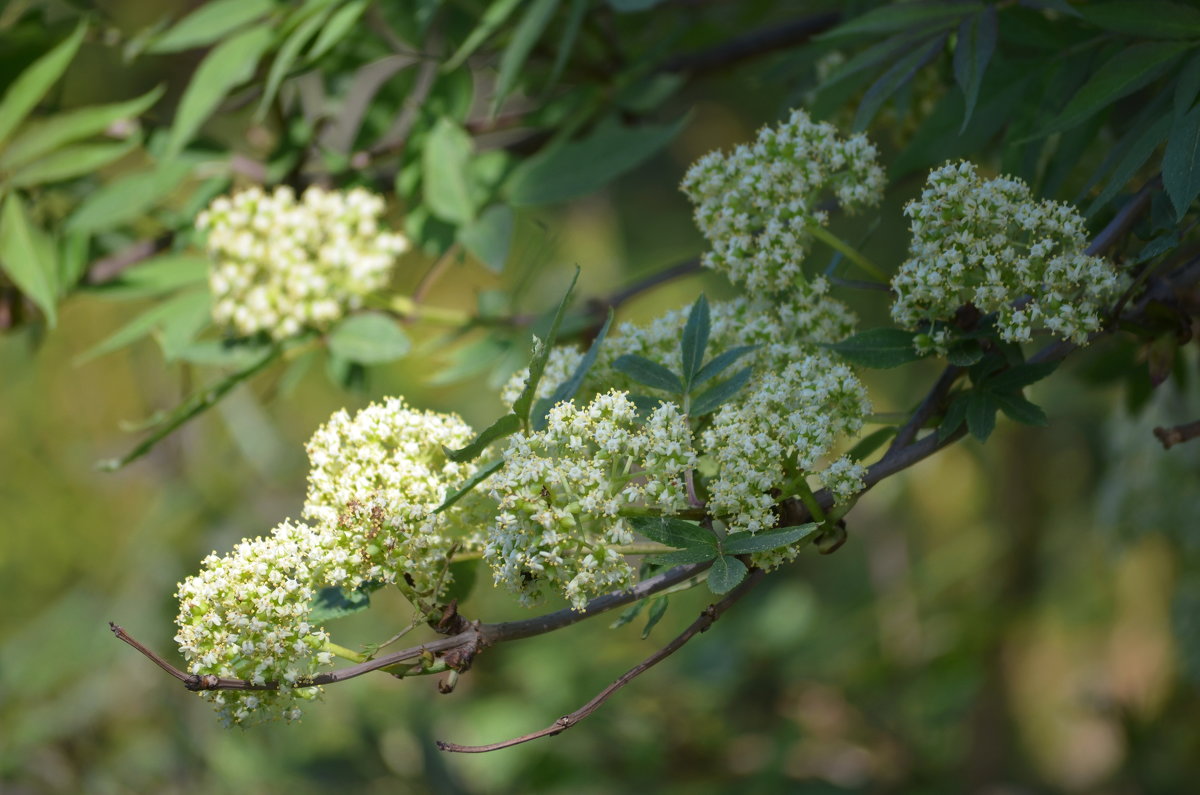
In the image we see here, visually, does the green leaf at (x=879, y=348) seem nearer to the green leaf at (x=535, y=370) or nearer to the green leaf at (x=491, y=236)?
the green leaf at (x=535, y=370)

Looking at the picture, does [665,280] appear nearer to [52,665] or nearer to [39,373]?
[52,665]

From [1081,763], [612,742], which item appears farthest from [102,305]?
[1081,763]

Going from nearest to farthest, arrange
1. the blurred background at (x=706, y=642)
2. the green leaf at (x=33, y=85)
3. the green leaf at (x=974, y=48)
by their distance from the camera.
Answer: the green leaf at (x=974, y=48) < the green leaf at (x=33, y=85) < the blurred background at (x=706, y=642)

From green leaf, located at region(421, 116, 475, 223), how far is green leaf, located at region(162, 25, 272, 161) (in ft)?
0.79

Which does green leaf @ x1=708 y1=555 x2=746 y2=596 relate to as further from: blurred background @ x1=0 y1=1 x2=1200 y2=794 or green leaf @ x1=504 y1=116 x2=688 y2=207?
blurred background @ x1=0 y1=1 x2=1200 y2=794

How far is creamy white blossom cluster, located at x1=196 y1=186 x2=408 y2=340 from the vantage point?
4.31 ft

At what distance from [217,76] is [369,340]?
38cm

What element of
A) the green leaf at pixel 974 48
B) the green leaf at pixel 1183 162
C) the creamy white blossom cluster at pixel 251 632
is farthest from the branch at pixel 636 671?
the green leaf at pixel 974 48

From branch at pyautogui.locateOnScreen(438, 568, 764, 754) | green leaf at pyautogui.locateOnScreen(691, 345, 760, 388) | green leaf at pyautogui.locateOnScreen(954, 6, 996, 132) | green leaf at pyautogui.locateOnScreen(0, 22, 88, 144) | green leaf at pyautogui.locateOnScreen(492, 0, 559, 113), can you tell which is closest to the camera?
branch at pyautogui.locateOnScreen(438, 568, 764, 754)

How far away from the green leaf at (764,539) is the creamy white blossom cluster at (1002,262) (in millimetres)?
220

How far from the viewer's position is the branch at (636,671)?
649 millimetres

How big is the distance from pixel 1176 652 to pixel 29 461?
3.21 metres

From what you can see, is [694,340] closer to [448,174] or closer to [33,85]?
[448,174]

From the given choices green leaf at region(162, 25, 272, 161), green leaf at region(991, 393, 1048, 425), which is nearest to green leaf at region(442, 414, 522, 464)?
green leaf at region(991, 393, 1048, 425)
